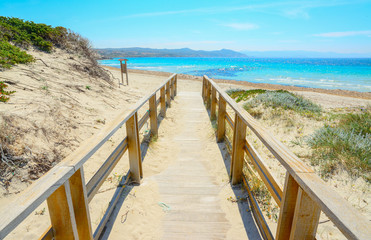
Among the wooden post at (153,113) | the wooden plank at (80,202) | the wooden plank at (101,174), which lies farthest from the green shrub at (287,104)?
the wooden plank at (80,202)

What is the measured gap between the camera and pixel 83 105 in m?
5.66

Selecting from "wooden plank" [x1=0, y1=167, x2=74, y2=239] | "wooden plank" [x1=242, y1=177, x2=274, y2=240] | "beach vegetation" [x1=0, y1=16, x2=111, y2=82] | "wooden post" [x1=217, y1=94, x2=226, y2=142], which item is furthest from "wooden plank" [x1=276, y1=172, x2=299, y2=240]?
"beach vegetation" [x1=0, y1=16, x2=111, y2=82]

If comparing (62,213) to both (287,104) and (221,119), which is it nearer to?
(221,119)

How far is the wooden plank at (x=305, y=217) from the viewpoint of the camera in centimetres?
137

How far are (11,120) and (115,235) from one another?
2.66 m

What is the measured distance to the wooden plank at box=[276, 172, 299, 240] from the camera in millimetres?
1534

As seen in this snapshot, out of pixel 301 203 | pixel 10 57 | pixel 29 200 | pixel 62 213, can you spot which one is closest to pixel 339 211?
pixel 301 203

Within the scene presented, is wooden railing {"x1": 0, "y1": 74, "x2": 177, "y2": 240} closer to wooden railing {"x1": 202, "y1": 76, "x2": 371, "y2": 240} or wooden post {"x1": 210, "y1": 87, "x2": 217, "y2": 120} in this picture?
wooden railing {"x1": 202, "y1": 76, "x2": 371, "y2": 240}

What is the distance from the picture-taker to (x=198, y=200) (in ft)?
9.20

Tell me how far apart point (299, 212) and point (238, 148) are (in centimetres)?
152

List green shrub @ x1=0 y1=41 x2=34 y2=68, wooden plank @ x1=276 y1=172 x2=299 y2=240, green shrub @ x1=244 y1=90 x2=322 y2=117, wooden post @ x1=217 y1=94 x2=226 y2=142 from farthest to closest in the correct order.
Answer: green shrub @ x1=244 y1=90 x2=322 y2=117, green shrub @ x1=0 y1=41 x2=34 y2=68, wooden post @ x1=217 y1=94 x2=226 y2=142, wooden plank @ x1=276 y1=172 x2=299 y2=240

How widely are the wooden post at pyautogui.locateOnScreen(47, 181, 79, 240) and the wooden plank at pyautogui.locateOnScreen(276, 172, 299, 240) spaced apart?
1413 mm

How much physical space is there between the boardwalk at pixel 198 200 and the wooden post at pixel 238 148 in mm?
185

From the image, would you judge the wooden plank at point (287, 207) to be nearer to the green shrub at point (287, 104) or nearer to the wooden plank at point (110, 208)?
the wooden plank at point (110, 208)
